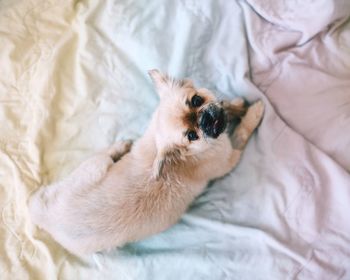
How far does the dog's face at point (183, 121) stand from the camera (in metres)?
1.36

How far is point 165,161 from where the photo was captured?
4.69 ft

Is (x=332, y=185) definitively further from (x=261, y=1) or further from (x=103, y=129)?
(x=103, y=129)

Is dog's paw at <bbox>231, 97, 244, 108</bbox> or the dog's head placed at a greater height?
the dog's head

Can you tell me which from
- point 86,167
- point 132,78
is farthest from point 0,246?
point 132,78

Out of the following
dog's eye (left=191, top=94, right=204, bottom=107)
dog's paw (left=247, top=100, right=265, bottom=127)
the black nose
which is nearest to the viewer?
the black nose

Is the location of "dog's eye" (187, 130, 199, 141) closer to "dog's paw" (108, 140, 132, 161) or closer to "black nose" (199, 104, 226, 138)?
"black nose" (199, 104, 226, 138)

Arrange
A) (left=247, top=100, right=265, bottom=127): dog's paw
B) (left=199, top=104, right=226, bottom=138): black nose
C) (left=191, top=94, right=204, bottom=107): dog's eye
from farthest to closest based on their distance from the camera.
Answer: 1. (left=247, top=100, right=265, bottom=127): dog's paw
2. (left=191, top=94, right=204, bottom=107): dog's eye
3. (left=199, top=104, right=226, bottom=138): black nose

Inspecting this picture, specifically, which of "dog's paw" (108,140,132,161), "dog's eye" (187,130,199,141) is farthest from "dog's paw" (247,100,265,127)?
"dog's paw" (108,140,132,161)

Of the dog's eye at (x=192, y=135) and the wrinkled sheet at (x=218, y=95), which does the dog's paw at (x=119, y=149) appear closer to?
the wrinkled sheet at (x=218, y=95)

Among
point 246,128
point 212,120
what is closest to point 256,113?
point 246,128

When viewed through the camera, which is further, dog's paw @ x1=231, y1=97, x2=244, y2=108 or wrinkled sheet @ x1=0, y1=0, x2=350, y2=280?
dog's paw @ x1=231, y1=97, x2=244, y2=108

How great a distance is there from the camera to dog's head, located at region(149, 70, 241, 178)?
1361 mm

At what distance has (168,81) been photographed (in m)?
1.54

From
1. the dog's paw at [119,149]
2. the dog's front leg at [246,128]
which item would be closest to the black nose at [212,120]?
the dog's front leg at [246,128]
